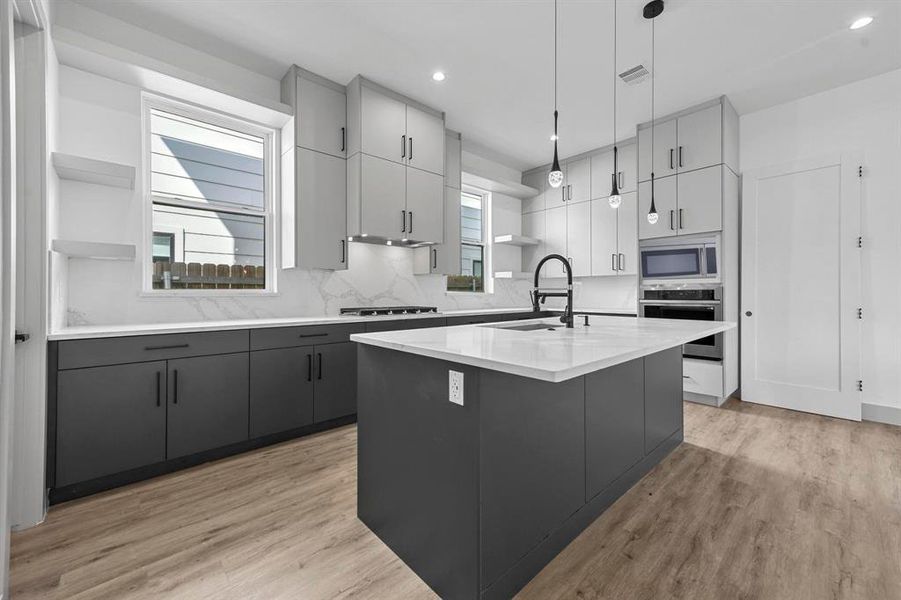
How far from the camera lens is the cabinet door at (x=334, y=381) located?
10.2 feet

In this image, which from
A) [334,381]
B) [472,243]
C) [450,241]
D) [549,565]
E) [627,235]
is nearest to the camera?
[549,565]

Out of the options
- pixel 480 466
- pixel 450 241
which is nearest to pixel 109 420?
pixel 480 466

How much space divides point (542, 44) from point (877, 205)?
128 inches

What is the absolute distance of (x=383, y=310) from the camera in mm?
3889

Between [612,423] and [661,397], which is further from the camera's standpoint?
[661,397]

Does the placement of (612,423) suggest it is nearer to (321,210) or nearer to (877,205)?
(321,210)

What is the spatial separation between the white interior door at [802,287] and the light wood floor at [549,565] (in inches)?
45.6

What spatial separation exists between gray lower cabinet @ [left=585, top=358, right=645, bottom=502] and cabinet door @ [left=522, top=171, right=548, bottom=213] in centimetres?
389

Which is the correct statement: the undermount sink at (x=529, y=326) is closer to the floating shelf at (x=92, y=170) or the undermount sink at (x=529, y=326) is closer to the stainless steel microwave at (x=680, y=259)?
the stainless steel microwave at (x=680, y=259)

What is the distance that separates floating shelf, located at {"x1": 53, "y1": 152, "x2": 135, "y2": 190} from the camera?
222 cm

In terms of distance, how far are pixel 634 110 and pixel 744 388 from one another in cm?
311

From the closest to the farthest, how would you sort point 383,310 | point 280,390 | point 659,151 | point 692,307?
point 280,390
point 383,310
point 692,307
point 659,151

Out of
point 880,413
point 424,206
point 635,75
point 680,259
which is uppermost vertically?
point 635,75

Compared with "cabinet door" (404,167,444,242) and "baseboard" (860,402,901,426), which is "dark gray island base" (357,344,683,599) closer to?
"cabinet door" (404,167,444,242)
